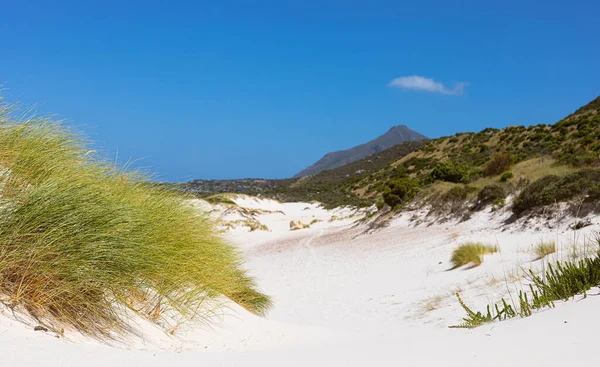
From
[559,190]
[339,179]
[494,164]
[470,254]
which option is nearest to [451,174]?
[494,164]

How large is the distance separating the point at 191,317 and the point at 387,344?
1689 millimetres

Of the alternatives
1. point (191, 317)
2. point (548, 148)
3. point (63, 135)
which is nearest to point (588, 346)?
point (191, 317)

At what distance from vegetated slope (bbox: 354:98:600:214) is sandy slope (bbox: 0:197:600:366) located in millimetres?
1869

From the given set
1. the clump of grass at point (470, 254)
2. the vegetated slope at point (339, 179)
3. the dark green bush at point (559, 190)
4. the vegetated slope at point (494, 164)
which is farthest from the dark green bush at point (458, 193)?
the vegetated slope at point (339, 179)

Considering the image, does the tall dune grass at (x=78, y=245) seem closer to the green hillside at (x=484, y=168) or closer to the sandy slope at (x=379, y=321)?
the sandy slope at (x=379, y=321)

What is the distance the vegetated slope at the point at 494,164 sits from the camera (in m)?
15.8

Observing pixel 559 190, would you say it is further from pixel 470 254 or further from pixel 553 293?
pixel 553 293

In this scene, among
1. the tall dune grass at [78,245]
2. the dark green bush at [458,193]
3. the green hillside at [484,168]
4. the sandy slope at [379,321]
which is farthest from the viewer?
the dark green bush at [458,193]

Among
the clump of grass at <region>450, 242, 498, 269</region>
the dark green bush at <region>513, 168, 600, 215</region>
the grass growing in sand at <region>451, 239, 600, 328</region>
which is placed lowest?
the clump of grass at <region>450, 242, 498, 269</region>

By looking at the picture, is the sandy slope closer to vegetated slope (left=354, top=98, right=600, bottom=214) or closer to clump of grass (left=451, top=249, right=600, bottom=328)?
clump of grass (left=451, top=249, right=600, bottom=328)

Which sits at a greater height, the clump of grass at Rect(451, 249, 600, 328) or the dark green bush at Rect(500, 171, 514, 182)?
the dark green bush at Rect(500, 171, 514, 182)

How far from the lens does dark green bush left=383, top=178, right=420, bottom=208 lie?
21984mm

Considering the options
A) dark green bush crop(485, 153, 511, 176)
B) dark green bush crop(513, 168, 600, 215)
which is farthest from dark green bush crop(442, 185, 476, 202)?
dark green bush crop(485, 153, 511, 176)

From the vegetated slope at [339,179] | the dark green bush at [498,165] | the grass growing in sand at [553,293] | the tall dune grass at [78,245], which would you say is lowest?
the grass growing in sand at [553,293]
